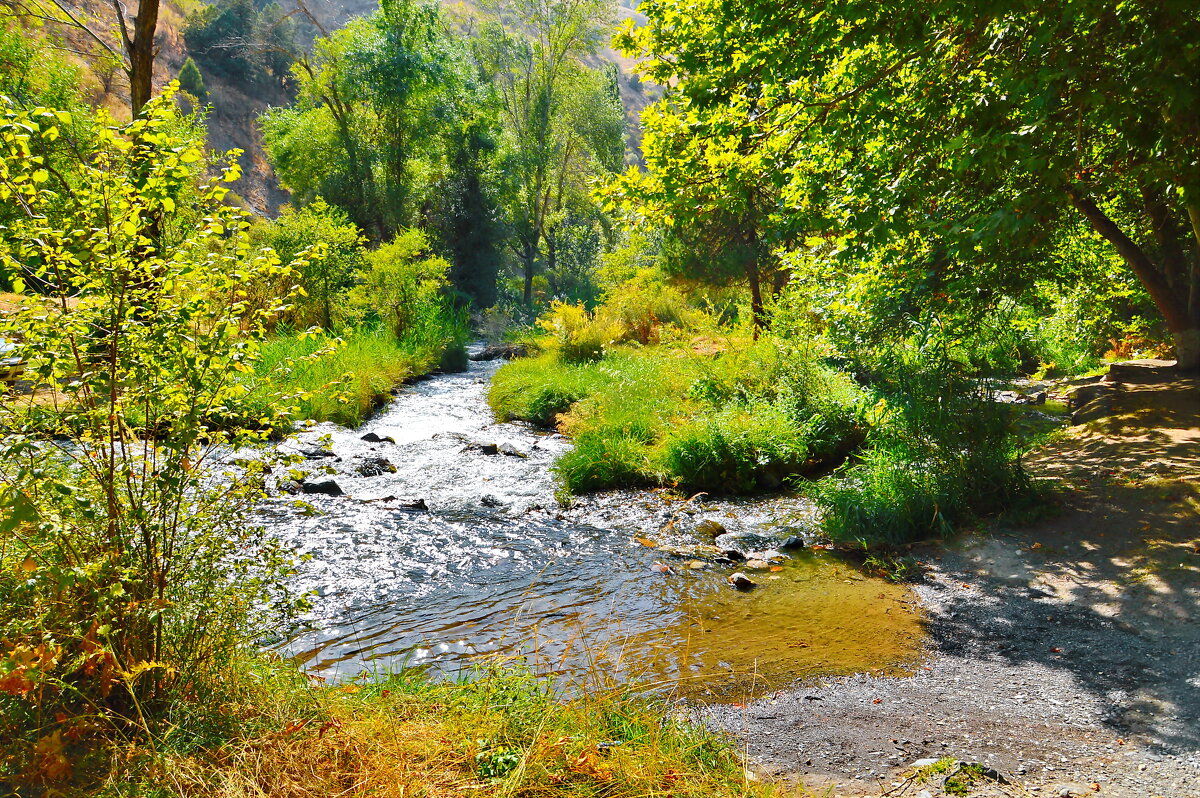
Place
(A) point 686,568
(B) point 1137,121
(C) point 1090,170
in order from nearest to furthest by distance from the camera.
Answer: (B) point 1137,121
(A) point 686,568
(C) point 1090,170

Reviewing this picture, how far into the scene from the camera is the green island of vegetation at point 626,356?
2645 millimetres

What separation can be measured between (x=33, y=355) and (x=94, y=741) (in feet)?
4.59

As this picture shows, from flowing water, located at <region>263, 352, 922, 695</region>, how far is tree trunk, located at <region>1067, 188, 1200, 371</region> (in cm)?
475

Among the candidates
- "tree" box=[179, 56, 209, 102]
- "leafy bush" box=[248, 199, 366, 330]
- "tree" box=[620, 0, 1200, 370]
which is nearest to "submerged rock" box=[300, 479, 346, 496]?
"tree" box=[620, 0, 1200, 370]

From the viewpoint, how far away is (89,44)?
1463 inches

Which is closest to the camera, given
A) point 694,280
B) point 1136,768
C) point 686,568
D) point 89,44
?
point 1136,768

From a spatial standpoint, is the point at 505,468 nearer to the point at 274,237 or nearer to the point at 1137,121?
the point at 1137,121

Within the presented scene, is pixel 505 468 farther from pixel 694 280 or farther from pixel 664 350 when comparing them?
pixel 694 280

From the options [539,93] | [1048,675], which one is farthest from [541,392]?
[539,93]

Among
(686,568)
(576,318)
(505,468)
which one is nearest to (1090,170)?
(686,568)

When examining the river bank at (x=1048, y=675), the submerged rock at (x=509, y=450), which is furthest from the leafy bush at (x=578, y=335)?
the river bank at (x=1048, y=675)

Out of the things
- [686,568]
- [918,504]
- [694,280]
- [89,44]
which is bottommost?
[686,568]

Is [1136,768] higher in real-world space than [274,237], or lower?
lower

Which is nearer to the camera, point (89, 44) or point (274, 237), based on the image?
point (274, 237)
